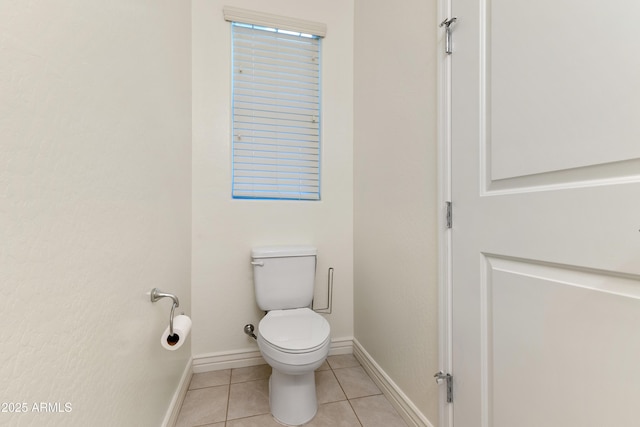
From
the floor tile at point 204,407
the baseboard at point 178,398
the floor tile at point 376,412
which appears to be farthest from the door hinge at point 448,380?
the baseboard at point 178,398

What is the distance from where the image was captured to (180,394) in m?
1.38

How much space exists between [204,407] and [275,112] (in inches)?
69.1

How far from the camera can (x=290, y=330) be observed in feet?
4.33

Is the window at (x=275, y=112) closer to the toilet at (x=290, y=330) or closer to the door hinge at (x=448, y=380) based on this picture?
the toilet at (x=290, y=330)

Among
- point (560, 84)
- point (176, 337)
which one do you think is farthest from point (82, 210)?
point (560, 84)

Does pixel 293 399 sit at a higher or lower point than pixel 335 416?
higher

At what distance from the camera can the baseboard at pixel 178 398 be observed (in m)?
1.19

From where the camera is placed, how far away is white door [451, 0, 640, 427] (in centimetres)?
56

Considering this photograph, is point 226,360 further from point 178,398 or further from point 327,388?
point 327,388

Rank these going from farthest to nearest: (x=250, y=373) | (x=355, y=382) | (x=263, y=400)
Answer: (x=250, y=373)
(x=355, y=382)
(x=263, y=400)

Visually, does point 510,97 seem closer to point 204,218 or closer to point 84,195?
point 84,195

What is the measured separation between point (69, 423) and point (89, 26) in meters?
0.92

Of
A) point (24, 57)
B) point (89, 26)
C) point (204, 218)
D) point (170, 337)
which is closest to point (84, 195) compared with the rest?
point (24, 57)

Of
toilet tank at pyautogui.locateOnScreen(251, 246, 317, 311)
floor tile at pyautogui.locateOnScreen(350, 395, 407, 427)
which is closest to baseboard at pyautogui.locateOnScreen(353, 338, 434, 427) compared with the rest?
floor tile at pyautogui.locateOnScreen(350, 395, 407, 427)
